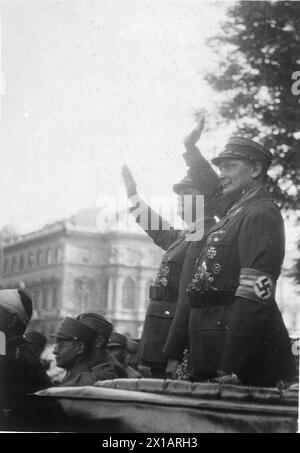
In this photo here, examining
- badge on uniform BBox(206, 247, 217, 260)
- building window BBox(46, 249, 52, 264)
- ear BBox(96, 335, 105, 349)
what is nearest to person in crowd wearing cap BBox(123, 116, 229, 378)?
badge on uniform BBox(206, 247, 217, 260)

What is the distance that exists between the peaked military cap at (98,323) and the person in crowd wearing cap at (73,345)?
0.03m

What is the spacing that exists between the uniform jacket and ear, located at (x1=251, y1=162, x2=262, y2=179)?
10 cm

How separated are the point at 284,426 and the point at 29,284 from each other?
7.26 feet

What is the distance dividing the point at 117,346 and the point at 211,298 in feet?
5.26

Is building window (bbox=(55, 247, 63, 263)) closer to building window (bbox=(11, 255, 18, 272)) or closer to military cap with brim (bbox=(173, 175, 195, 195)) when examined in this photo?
building window (bbox=(11, 255, 18, 272))

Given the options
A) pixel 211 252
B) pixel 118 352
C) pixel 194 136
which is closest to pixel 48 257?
pixel 118 352

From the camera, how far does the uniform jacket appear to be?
302cm

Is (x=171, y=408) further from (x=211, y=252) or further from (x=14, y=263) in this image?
(x=14, y=263)

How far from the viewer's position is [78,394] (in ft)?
8.79

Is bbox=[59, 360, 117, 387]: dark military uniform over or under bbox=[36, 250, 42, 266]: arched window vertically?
under

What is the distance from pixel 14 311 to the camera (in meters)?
3.77

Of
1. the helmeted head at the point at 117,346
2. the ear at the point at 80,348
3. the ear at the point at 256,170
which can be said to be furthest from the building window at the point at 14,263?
the ear at the point at 256,170
